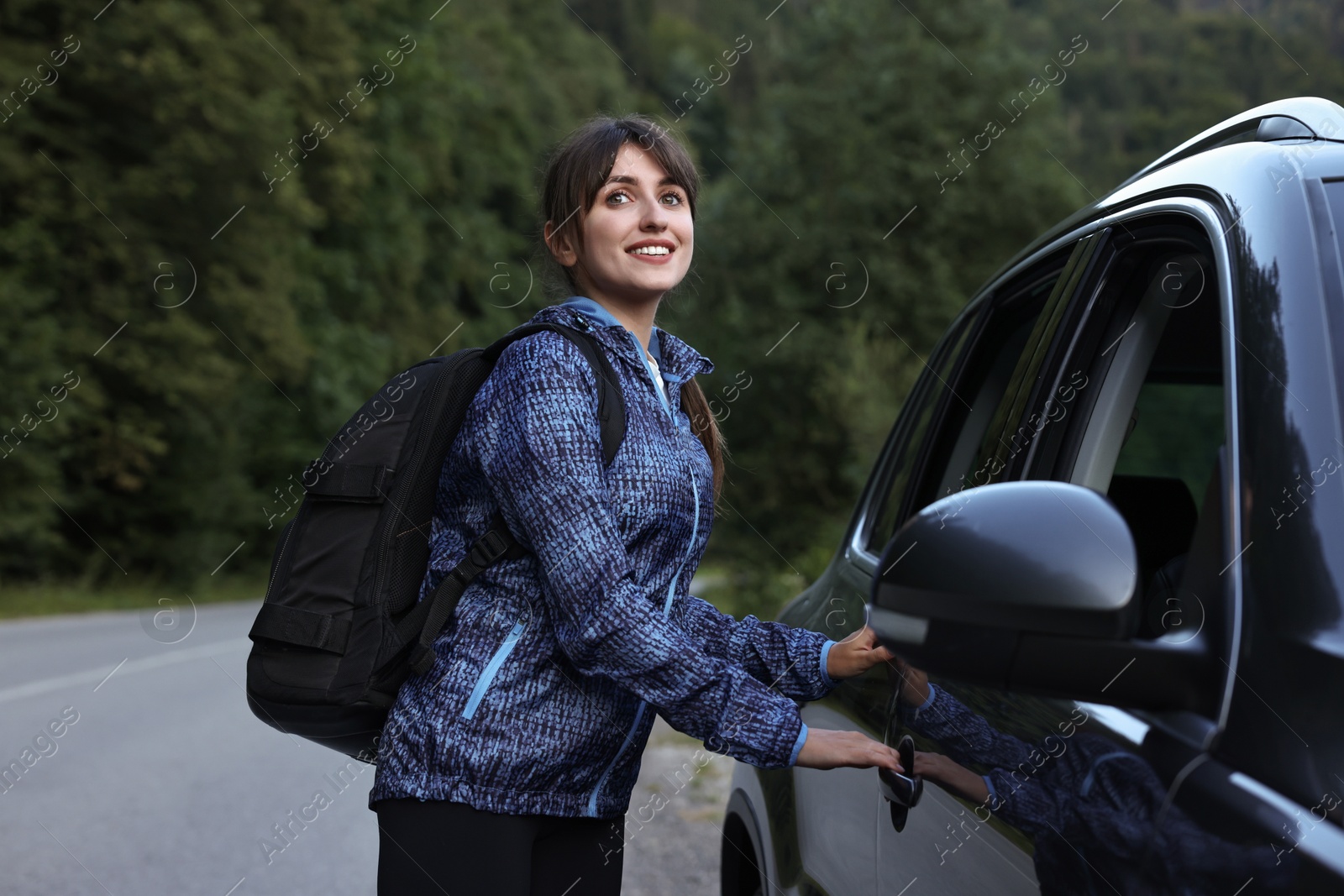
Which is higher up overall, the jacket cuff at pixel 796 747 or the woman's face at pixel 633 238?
the woman's face at pixel 633 238

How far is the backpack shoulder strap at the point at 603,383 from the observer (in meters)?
1.97

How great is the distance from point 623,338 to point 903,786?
0.78m

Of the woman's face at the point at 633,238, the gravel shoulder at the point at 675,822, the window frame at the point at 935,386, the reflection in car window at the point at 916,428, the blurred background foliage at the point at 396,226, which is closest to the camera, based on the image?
the woman's face at the point at 633,238

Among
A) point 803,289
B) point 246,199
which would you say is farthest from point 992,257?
point 246,199

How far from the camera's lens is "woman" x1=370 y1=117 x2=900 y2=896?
1870 mm

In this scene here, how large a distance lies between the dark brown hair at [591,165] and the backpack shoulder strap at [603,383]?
0.84ft

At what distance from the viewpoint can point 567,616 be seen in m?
1.88

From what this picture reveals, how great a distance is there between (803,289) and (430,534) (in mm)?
33278

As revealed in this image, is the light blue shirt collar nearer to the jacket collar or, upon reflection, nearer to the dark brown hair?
the jacket collar

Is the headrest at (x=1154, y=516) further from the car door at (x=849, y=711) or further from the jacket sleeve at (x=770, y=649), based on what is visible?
the jacket sleeve at (x=770, y=649)

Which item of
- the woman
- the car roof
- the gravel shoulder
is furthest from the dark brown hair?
the gravel shoulder

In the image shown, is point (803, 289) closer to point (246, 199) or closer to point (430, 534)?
point (246, 199)

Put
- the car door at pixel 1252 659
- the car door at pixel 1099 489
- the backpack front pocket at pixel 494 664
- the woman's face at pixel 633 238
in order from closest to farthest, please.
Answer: the car door at pixel 1252 659
the car door at pixel 1099 489
the backpack front pocket at pixel 494 664
the woman's face at pixel 633 238

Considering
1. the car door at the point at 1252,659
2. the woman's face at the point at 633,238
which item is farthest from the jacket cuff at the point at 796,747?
the woman's face at the point at 633,238
